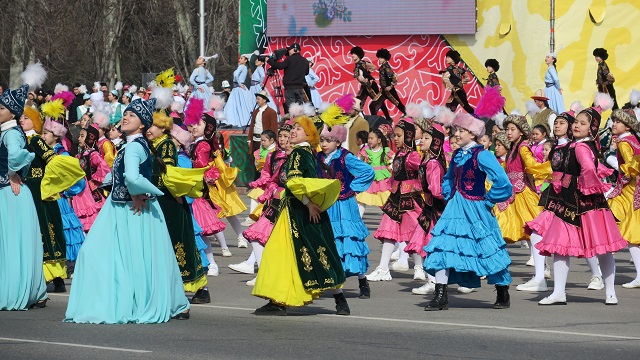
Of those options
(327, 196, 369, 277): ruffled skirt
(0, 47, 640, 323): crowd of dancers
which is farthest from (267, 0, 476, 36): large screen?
(327, 196, 369, 277): ruffled skirt

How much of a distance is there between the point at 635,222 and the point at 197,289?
4924 mm

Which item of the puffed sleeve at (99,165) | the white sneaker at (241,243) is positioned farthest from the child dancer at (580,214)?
the white sneaker at (241,243)

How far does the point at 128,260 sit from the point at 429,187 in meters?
3.69

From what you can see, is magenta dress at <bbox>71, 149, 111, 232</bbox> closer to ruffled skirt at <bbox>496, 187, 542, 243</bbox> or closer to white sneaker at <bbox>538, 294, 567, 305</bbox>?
ruffled skirt at <bbox>496, 187, 542, 243</bbox>

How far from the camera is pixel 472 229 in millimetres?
11766

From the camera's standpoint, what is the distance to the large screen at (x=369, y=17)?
103 feet

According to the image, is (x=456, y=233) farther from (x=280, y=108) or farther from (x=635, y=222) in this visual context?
(x=280, y=108)

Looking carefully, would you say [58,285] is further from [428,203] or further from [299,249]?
[428,203]

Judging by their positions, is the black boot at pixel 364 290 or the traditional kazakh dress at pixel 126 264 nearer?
the traditional kazakh dress at pixel 126 264

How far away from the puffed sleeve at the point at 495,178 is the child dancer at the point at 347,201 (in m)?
1.42

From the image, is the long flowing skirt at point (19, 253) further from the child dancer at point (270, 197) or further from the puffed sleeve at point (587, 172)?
the puffed sleeve at point (587, 172)

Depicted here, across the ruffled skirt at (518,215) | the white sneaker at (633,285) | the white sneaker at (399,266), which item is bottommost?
the white sneaker at (633,285)

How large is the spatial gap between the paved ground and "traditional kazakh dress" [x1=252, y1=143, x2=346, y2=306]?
0.28 metres

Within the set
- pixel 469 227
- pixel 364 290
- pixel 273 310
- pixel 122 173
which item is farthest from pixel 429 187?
pixel 122 173
